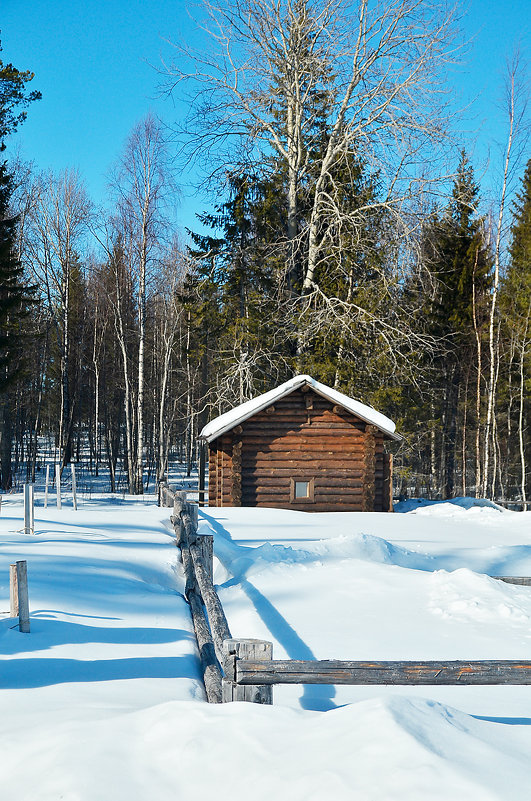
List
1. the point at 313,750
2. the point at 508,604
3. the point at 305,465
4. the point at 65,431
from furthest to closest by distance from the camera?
the point at 65,431 < the point at 305,465 < the point at 508,604 < the point at 313,750

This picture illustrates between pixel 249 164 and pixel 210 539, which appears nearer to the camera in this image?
pixel 210 539

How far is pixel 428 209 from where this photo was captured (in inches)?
1040

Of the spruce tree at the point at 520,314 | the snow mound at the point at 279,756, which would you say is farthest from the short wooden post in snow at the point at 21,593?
the spruce tree at the point at 520,314

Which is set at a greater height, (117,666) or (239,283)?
(239,283)

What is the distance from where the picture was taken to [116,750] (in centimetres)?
362

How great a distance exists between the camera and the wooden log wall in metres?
20.5

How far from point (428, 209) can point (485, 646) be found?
71.6ft

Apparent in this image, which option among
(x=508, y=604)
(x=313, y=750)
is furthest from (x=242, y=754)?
(x=508, y=604)

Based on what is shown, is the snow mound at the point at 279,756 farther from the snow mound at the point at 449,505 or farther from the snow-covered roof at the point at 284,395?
the snow mound at the point at 449,505

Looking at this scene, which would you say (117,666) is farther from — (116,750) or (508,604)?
(508,604)

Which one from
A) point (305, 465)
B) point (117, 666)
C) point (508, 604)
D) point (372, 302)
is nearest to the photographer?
point (117, 666)

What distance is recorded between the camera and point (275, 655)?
275 inches

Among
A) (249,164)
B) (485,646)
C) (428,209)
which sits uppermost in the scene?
(249,164)

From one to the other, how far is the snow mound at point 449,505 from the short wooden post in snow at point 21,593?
15.9 meters
